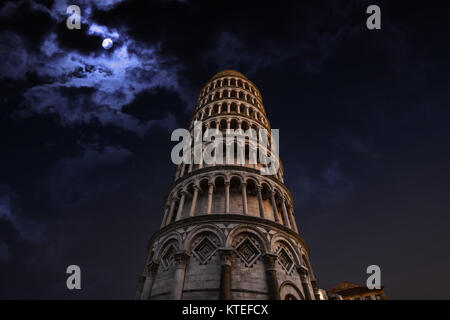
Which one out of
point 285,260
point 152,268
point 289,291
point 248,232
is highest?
point 248,232

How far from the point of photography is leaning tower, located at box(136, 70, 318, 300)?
42.5ft

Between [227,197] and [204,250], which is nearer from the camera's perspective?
[204,250]

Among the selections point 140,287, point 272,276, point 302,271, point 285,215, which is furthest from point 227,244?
point 140,287

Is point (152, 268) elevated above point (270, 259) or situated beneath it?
situated beneath

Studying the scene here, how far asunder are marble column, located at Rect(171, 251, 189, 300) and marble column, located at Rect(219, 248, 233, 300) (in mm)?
2139

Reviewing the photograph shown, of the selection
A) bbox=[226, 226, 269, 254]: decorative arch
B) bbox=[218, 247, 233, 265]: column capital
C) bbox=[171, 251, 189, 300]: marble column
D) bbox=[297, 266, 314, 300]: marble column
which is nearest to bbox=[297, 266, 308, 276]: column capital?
bbox=[297, 266, 314, 300]: marble column

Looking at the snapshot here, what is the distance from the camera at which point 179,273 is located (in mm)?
13219

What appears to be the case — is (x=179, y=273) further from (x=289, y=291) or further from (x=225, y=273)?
(x=289, y=291)

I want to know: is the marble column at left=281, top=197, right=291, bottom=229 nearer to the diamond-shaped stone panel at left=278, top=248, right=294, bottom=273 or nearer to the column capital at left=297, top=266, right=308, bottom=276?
the diamond-shaped stone panel at left=278, top=248, right=294, bottom=273

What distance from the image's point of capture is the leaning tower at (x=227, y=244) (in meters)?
12.9

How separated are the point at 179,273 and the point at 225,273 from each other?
2554 mm

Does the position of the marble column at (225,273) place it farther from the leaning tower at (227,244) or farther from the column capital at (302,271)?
the column capital at (302,271)
